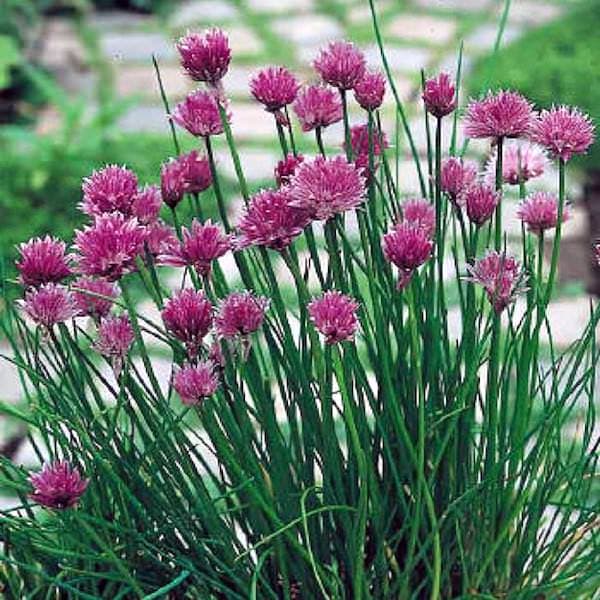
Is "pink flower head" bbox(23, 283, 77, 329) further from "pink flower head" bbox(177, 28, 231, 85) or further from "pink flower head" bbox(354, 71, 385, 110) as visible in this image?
"pink flower head" bbox(354, 71, 385, 110)

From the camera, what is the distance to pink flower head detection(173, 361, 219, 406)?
3.55 ft

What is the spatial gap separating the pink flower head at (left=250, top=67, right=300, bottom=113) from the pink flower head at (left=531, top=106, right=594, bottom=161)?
7.9 inches

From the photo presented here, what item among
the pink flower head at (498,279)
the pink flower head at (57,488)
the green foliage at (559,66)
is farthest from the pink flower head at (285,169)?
the green foliage at (559,66)

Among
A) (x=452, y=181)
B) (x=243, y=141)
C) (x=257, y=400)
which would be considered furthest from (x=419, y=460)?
(x=243, y=141)

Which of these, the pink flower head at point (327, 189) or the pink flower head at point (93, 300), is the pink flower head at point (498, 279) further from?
the pink flower head at point (93, 300)

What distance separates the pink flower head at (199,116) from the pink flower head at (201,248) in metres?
0.12

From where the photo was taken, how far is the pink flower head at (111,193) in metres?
1.13

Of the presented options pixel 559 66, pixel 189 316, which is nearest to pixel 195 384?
pixel 189 316

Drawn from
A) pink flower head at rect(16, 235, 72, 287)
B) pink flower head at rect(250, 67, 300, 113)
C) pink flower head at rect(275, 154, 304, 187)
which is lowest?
pink flower head at rect(16, 235, 72, 287)

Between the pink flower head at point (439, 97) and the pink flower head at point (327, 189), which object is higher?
the pink flower head at point (439, 97)

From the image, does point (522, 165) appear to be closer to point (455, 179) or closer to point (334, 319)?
point (455, 179)

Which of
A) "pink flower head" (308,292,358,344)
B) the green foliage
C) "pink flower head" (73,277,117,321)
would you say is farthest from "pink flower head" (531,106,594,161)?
the green foliage

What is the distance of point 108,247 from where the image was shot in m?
1.05

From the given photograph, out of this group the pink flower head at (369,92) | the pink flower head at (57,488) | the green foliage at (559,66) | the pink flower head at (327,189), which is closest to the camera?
the pink flower head at (327,189)
